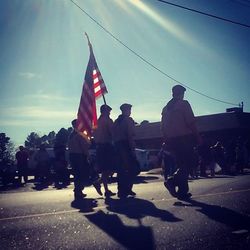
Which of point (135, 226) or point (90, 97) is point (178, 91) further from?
point (135, 226)

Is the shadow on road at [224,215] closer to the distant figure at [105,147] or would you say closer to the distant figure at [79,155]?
the distant figure at [105,147]

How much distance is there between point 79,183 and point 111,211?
8.83 ft

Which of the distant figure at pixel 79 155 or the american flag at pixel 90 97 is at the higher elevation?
the american flag at pixel 90 97

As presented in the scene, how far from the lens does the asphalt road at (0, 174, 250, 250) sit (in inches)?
130

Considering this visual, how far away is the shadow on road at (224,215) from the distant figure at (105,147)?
2.43 m

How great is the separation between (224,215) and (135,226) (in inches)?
43.8

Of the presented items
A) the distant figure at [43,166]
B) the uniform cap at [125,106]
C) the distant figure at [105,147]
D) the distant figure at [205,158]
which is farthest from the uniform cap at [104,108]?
the distant figure at [205,158]

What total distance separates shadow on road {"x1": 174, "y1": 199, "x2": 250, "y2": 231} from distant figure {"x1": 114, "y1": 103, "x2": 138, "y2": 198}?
6.31 ft

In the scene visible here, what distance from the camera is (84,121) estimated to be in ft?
27.5

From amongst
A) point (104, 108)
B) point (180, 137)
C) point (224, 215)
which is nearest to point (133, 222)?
point (224, 215)

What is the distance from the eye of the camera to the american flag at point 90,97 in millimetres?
8367

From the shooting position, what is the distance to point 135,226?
4098mm

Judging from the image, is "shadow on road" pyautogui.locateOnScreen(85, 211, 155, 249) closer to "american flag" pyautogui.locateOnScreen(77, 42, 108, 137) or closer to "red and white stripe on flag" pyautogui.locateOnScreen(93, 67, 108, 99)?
"american flag" pyautogui.locateOnScreen(77, 42, 108, 137)

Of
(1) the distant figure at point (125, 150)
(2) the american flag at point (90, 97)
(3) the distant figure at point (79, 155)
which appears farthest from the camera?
(2) the american flag at point (90, 97)
